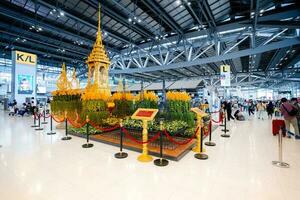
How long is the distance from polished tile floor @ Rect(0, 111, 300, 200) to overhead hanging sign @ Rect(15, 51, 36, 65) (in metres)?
13.5

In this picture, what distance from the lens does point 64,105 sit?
7266 millimetres

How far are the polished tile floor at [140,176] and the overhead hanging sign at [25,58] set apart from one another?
44.2 ft

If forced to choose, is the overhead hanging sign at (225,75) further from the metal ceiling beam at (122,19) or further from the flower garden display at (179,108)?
the flower garden display at (179,108)

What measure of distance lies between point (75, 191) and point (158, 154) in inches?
79.3

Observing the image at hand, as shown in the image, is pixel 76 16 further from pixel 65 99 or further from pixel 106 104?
pixel 106 104

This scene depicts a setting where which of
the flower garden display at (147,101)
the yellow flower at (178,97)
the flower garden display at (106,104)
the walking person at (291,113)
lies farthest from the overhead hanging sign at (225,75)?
the flower garden display at (147,101)

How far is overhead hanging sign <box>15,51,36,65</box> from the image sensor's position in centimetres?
1413

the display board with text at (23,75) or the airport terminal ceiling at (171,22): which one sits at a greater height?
the airport terminal ceiling at (171,22)

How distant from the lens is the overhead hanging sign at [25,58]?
14.1 metres

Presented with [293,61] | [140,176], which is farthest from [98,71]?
[293,61]

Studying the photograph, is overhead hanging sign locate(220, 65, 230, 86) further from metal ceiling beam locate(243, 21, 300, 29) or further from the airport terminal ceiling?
metal ceiling beam locate(243, 21, 300, 29)

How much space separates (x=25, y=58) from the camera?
1463 centimetres

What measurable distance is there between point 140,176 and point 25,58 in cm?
1709

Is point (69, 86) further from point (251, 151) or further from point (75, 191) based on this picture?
point (251, 151)
